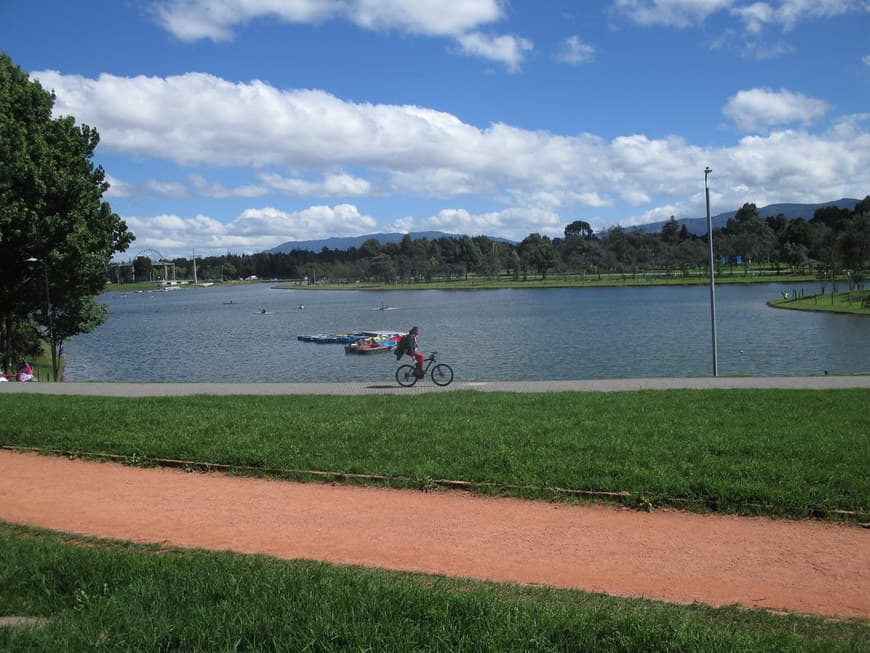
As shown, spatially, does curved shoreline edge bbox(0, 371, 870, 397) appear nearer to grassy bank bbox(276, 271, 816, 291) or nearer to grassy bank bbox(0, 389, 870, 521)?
grassy bank bbox(0, 389, 870, 521)

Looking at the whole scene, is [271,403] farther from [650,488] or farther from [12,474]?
[650,488]

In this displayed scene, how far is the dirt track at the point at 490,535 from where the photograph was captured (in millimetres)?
6402

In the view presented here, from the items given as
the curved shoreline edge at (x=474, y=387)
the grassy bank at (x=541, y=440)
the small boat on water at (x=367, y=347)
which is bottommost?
the small boat on water at (x=367, y=347)

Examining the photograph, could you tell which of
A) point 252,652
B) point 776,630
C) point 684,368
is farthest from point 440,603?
point 684,368

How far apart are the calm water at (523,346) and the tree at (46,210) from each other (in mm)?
8954

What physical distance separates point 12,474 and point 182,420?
298 centimetres

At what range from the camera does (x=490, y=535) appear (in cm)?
777

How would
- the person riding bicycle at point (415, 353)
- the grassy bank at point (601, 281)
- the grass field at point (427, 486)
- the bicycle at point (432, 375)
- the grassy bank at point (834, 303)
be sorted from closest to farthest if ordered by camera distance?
the grass field at point (427, 486) → the person riding bicycle at point (415, 353) → the bicycle at point (432, 375) → the grassy bank at point (834, 303) → the grassy bank at point (601, 281)

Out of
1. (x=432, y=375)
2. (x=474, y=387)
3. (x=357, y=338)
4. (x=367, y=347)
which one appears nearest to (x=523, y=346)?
(x=367, y=347)

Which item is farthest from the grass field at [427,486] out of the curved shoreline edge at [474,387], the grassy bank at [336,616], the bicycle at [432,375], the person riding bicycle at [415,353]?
the bicycle at [432,375]

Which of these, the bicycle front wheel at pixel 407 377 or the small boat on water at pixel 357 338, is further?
the small boat on water at pixel 357 338

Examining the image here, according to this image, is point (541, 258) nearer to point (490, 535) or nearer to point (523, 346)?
point (523, 346)

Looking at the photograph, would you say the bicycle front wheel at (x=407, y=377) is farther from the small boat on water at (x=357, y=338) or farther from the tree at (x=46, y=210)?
the small boat on water at (x=357, y=338)

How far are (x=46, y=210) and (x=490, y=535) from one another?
1153 inches
